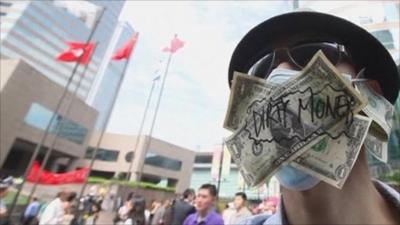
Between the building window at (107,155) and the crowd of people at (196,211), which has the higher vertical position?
the building window at (107,155)

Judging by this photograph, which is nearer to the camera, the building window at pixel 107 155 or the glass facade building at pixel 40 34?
the building window at pixel 107 155

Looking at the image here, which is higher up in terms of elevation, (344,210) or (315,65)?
(315,65)

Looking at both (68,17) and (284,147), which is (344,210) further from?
(68,17)

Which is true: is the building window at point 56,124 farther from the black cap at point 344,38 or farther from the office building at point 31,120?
the black cap at point 344,38

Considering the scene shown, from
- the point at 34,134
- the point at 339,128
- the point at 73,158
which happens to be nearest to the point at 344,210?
the point at 339,128

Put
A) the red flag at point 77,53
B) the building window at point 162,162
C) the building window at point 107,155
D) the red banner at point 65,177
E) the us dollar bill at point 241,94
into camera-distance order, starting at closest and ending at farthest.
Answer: the us dollar bill at point 241,94 → the red banner at point 65,177 → the red flag at point 77,53 → the building window at point 107,155 → the building window at point 162,162

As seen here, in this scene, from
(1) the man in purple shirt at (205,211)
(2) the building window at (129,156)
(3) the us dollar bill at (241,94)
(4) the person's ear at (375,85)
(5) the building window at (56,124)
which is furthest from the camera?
(2) the building window at (129,156)

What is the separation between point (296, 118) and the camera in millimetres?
860

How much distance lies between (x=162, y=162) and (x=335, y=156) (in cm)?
4083

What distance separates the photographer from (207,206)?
3.95 m

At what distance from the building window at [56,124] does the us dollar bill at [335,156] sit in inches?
949

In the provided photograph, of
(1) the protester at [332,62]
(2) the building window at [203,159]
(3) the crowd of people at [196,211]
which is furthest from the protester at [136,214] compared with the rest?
(2) the building window at [203,159]

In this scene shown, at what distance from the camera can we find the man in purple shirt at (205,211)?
3.82 m

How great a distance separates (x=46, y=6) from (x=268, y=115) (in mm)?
71969
